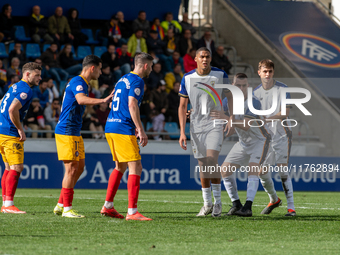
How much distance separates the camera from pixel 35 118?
15164 mm

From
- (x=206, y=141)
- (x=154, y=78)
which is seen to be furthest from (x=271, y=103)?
(x=154, y=78)

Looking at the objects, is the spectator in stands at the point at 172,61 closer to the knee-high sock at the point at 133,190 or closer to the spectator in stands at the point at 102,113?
the spectator in stands at the point at 102,113

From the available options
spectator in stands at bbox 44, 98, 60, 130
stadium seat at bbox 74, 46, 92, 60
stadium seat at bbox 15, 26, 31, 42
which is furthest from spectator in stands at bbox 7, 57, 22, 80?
stadium seat at bbox 74, 46, 92, 60

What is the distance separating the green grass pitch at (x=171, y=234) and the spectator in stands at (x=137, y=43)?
1102 centimetres

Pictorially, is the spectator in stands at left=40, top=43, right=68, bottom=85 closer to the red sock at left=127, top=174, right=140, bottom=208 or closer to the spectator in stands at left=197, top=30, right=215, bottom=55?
the spectator in stands at left=197, top=30, right=215, bottom=55

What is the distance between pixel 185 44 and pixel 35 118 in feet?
21.1

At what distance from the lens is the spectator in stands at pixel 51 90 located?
15705 mm

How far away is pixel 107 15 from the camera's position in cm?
2094

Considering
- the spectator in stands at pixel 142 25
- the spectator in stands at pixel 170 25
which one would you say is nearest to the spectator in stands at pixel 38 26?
the spectator in stands at pixel 142 25

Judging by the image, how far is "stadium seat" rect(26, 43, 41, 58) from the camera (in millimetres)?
17438

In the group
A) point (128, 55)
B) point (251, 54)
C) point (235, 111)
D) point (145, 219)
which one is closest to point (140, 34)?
point (128, 55)

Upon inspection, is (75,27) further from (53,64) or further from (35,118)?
(35,118)

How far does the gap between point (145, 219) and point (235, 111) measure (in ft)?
7.48

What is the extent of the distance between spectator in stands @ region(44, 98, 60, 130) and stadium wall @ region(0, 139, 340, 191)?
0.69 m
